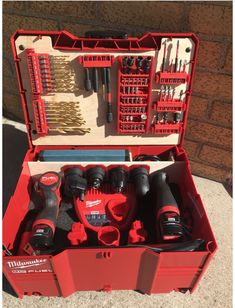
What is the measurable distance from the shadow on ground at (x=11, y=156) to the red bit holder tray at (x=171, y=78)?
2019mm

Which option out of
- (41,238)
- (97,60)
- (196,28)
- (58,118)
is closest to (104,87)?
(97,60)

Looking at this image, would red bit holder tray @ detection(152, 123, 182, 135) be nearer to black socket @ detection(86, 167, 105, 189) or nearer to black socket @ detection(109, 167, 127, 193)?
black socket @ detection(109, 167, 127, 193)

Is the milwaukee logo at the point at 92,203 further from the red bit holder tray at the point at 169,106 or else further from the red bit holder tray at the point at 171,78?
the red bit holder tray at the point at 171,78

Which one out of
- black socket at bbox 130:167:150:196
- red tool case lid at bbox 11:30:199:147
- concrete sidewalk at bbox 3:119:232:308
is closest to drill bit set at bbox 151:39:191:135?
red tool case lid at bbox 11:30:199:147

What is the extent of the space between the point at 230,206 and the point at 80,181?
172 centimetres

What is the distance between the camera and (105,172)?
247 centimetres

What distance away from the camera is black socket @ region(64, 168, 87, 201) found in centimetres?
229

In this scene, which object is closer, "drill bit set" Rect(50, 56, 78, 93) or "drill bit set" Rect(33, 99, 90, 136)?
"drill bit set" Rect(50, 56, 78, 93)

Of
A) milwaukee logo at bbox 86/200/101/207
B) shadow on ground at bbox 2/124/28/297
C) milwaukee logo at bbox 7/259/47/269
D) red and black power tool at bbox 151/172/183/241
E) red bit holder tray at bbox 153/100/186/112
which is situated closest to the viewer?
milwaukee logo at bbox 7/259/47/269

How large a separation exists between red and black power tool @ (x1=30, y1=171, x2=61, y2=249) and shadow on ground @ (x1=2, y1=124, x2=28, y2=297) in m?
0.69

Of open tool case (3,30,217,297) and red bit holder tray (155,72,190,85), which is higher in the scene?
red bit holder tray (155,72,190,85)

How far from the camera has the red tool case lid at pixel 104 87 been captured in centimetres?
206

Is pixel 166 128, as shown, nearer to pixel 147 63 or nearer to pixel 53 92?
pixel 147 63

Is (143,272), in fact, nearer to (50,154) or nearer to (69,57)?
(50,154)
